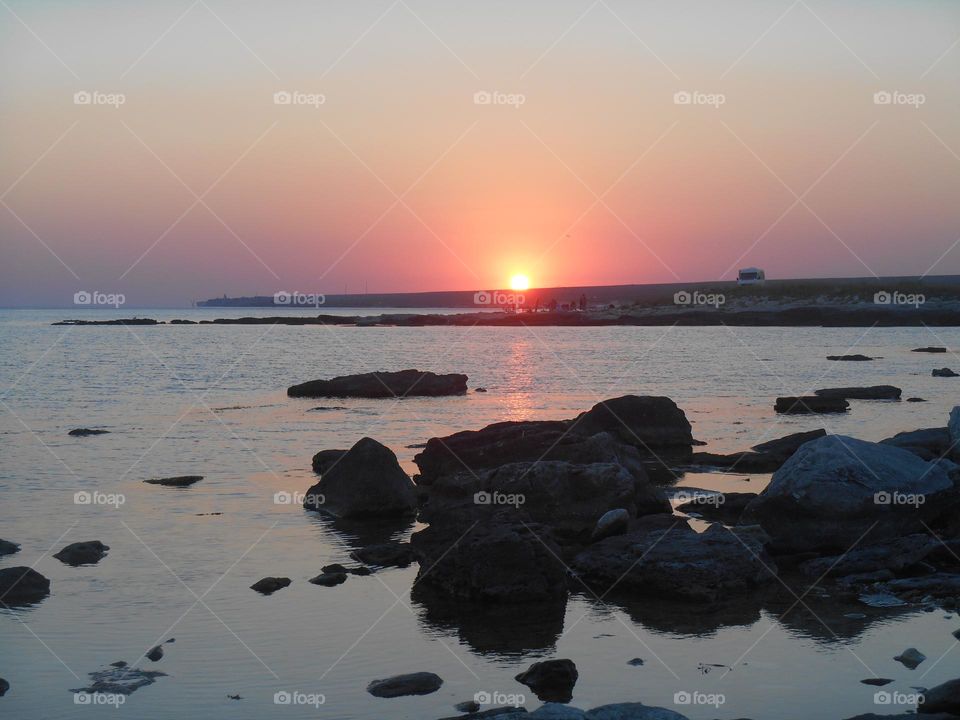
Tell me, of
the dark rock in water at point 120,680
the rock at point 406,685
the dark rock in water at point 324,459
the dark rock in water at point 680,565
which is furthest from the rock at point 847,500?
the dark rock in water at point 324,459

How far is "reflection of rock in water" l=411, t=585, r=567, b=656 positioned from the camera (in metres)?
11.5

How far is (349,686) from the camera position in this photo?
1019 cm

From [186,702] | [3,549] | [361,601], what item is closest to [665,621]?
[361,601]

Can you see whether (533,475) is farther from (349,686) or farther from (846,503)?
(349,686)

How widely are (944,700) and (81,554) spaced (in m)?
11.5

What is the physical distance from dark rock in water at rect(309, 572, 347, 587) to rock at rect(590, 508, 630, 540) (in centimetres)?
406

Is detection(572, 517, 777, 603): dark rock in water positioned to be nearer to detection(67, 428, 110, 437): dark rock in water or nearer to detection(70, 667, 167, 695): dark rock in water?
detection(70, 667, 167, 695): dark rock in water

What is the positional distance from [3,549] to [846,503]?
12.5 metres

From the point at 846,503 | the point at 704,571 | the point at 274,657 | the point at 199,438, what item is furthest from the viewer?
the point at 199,438

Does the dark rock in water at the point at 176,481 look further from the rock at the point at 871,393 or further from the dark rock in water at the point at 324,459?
the rock at the point at 871,393

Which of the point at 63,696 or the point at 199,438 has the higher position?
the point at 199,438

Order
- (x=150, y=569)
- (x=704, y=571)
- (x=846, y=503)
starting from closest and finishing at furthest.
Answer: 1. (x=704, y=571)
2. (x=150, y=569)
3. (x=846, y=503)

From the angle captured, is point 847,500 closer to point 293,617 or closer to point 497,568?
point 497,568

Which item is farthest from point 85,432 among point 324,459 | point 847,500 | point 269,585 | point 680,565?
point 847,500
